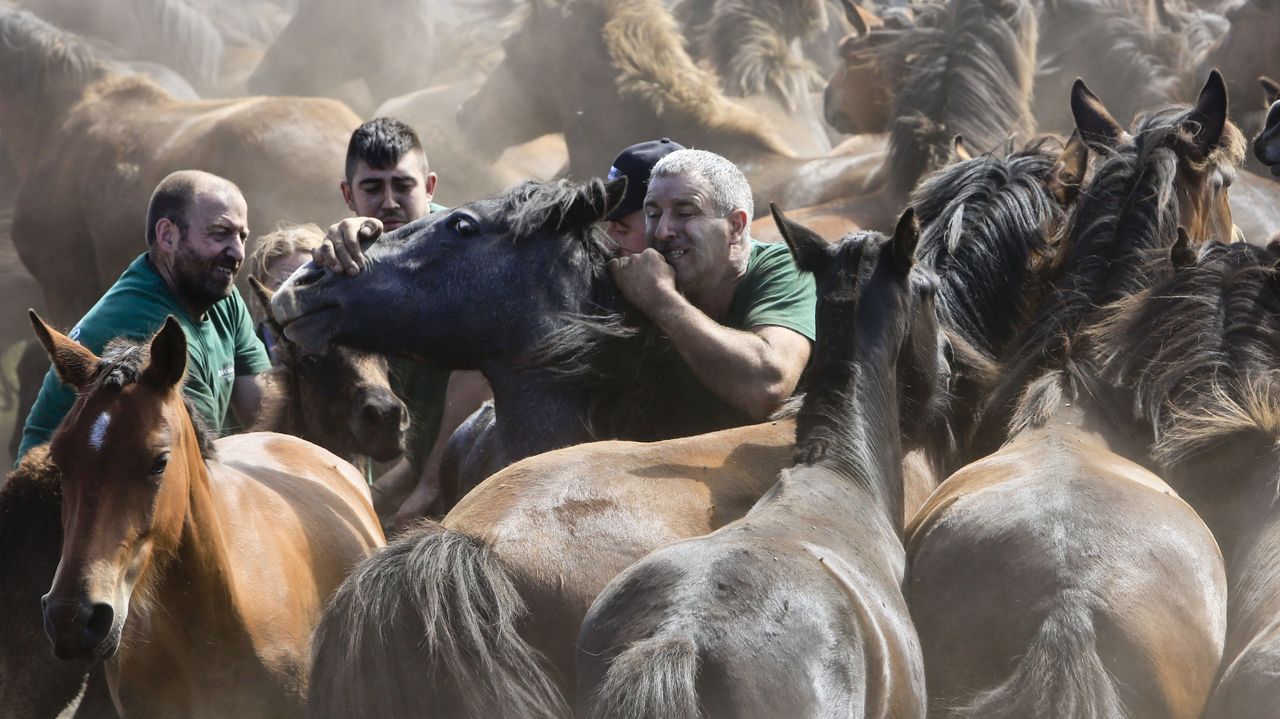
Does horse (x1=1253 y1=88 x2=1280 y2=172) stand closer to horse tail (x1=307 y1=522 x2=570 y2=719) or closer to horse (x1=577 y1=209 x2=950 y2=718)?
horse (x1=577 y1=209 x2=950 y2=718)

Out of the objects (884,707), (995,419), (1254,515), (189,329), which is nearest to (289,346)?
(189,329)

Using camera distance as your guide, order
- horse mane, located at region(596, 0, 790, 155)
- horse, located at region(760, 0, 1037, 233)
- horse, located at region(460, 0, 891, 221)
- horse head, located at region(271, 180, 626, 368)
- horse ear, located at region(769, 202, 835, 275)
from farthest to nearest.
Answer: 1. horse mane, located at region(596, 0, 790, 155)
2. horse, located at region(460, 0, 891, 221)
3. horse, located at region(760, 0, 1037, 233)
4. horse head, located at region(271, 180, 626, 368)
5. horse ear, located at region(769, 202, 835, 275)

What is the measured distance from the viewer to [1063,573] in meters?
3.16

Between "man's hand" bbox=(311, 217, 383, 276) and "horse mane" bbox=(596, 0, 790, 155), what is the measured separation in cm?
532

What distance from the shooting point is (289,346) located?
4738 mm

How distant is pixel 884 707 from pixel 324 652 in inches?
46.5

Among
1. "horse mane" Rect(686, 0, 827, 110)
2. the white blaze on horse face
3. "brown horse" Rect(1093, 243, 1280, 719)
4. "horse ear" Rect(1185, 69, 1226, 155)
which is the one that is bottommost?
"horse mane" Rect(686, 0, 827, 110)

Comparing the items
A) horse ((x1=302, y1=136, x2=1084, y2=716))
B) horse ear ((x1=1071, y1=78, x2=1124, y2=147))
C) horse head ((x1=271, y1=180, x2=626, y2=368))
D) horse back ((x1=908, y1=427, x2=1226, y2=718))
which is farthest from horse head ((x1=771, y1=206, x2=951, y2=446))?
horse ear ((x1=1071, y1=78, x2=1124, y2=147))

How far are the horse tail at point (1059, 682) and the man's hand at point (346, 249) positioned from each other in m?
2.14

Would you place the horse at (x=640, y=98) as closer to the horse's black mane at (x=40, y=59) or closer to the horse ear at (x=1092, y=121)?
the horse's black mane at (x=40, y=59)

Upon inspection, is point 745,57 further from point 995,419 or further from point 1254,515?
point 1254,515

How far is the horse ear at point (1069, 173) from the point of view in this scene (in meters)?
5.09

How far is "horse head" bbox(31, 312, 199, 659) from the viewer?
324 cm

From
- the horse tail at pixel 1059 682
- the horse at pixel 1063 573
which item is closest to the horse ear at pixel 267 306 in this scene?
the horse at pixel 1063 573
